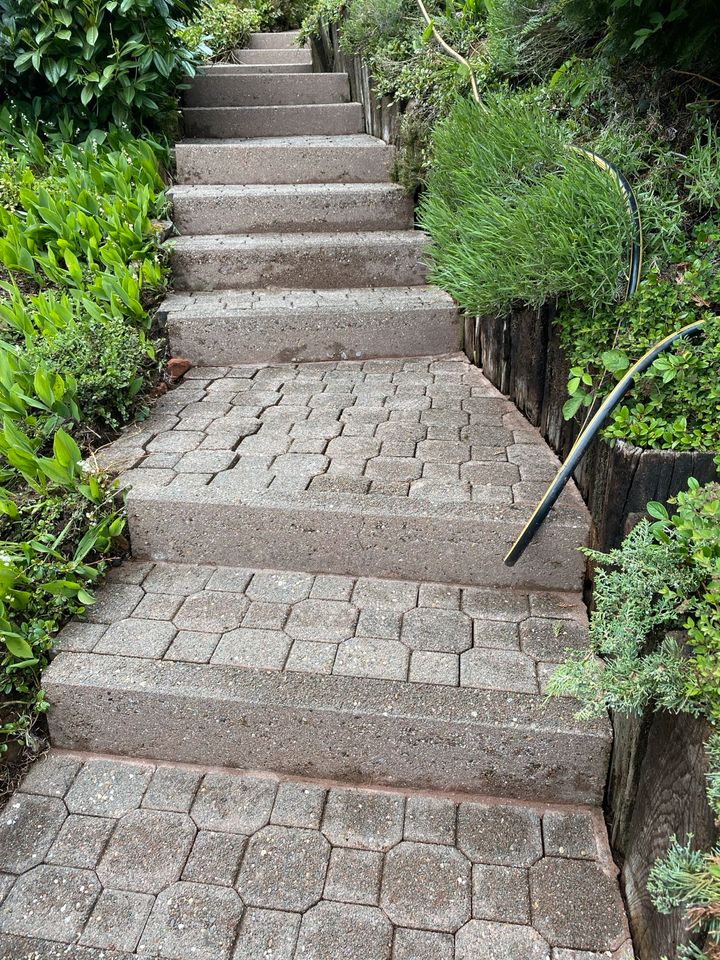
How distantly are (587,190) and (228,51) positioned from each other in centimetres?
665

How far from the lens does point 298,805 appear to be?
202 cm

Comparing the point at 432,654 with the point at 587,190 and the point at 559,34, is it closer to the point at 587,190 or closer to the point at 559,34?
the point at 587,190

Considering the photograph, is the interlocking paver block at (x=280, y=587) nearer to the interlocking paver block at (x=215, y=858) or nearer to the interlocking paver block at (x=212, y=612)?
the interlocking paver block at (x=212, y=612)

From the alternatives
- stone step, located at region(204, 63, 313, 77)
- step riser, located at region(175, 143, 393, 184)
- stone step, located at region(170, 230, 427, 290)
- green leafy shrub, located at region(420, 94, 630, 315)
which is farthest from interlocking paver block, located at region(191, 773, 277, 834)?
stone step, located at region(204, 63, 313, 77)

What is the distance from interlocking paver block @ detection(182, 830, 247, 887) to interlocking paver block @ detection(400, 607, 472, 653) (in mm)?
740

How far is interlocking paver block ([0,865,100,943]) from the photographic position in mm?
1741

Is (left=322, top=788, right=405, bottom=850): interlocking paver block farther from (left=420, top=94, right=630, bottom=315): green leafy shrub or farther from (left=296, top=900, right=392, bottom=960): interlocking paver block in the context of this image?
(left=420, top=94, right=630, bottom=315): green leafy shrub

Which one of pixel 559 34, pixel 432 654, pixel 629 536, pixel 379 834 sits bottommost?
A: pixel 379 834

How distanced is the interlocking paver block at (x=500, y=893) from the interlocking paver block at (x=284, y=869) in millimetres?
392

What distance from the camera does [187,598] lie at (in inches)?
97.4

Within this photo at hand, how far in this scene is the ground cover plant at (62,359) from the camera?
2342 millimetres

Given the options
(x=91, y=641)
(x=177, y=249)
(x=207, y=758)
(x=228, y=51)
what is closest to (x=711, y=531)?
(x=207, y=758)

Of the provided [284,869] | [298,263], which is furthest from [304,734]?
[298,263]

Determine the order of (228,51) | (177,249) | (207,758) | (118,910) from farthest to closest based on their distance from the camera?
(228,51), (177,249), (207,758), (118,910)
